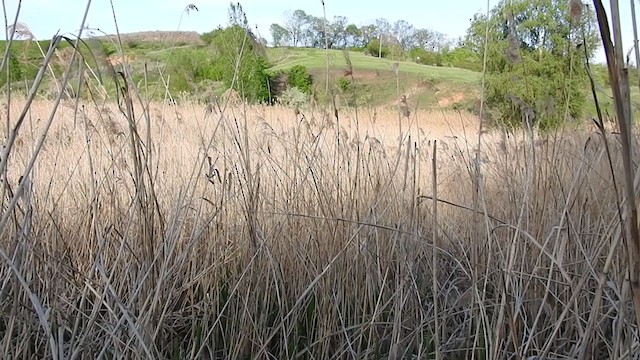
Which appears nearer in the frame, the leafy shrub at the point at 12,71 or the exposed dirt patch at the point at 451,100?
the leafy shrub at the point at 12,71

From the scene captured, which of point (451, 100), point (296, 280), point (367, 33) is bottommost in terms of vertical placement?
point (296, 280)

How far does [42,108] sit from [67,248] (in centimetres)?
400

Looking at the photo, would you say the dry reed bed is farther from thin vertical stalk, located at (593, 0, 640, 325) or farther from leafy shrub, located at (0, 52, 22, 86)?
thin vertical stalk, located at (593, 0, 640, 325)

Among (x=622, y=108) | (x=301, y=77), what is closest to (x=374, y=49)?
(x=622, y=108)

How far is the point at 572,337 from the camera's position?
1.00 m

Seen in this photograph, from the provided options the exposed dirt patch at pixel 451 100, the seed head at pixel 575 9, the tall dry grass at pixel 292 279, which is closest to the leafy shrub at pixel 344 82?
the tall dry grass at pixel 292 279

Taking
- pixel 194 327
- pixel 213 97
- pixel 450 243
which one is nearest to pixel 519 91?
pixel 450 243

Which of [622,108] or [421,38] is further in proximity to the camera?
[421,38]

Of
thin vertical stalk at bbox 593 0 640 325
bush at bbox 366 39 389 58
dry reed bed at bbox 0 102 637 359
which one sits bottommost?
dry reed bed at bbox 0 102 637 359

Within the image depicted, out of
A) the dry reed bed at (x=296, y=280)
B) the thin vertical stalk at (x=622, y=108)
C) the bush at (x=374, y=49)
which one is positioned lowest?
the dry reed bed at (x=296, y=280)

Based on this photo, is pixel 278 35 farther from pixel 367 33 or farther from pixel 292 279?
pixel 292 279

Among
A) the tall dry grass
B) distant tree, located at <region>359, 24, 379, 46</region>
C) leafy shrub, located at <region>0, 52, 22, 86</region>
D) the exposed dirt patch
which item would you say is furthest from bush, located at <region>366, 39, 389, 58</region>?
leafy shrub, located at <region>0, 52, 22, 86</region>

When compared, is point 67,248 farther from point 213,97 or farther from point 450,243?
point 450,243

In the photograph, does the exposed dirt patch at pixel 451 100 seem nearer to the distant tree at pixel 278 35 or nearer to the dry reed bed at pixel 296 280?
the distant tree at pixel 278 35
